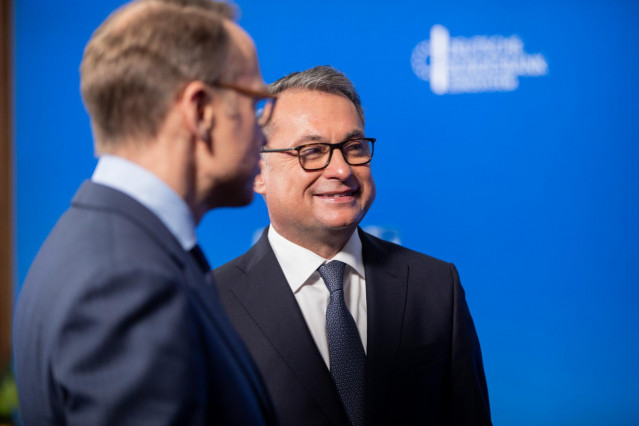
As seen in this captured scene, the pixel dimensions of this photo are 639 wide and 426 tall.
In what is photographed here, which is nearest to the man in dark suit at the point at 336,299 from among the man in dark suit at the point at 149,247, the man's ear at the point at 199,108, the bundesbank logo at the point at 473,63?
the man in dark suit at the point at 149,247

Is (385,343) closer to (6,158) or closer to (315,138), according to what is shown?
(315,138)

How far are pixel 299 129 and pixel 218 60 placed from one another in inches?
23.6

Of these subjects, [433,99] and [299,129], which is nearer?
[299,129]

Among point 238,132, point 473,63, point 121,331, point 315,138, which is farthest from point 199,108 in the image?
point 473,63

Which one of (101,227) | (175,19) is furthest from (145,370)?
(175,19)

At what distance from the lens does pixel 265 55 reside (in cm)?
280

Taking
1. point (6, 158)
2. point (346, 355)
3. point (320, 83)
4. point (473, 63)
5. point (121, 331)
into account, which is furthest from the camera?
point (6, 158)

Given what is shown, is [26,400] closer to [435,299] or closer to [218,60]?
[218,60]

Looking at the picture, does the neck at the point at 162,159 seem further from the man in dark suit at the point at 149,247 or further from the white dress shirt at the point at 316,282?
the white dress shirt at the point at 316,282

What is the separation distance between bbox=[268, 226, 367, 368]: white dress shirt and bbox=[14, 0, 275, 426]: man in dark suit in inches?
19.8

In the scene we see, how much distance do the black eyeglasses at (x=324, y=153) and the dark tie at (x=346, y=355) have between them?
0.29 metres

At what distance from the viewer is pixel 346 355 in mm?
1361

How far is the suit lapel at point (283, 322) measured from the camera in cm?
130

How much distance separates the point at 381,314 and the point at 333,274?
15 cm
